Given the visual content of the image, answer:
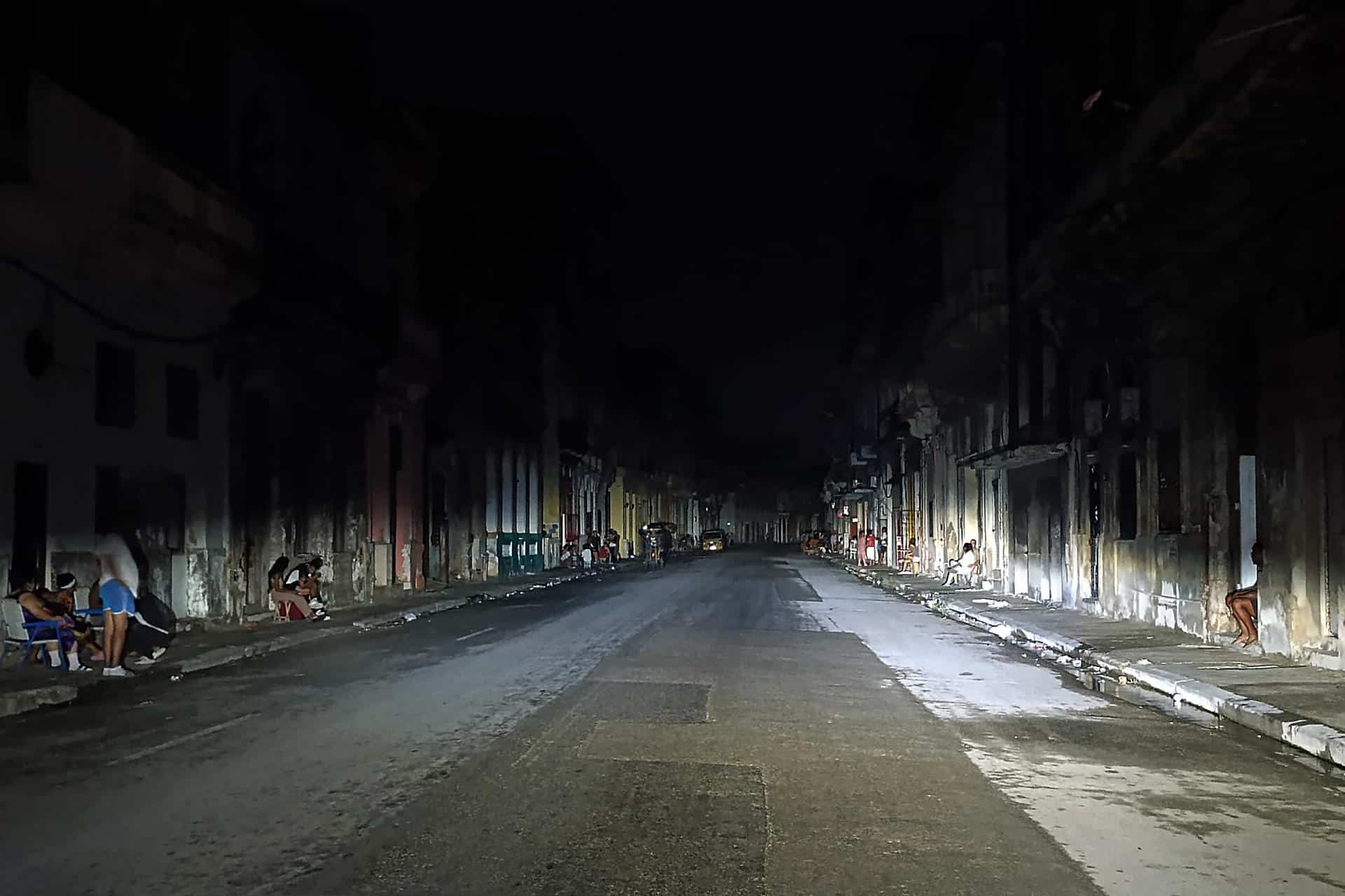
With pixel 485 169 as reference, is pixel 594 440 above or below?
below

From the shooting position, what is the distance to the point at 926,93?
3625 centimetres

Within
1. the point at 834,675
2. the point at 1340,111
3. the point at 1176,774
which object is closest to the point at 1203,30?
the point at 1340,111

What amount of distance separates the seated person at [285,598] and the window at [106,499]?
12.4ft

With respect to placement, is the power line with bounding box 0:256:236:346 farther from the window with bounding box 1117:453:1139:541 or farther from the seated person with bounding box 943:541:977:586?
the seated person with bounding box 943:541:977:586

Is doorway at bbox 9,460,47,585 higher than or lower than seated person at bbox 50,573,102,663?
higher

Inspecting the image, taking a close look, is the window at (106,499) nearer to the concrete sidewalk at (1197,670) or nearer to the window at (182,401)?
the window at (182,401)

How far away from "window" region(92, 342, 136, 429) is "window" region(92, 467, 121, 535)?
697mm

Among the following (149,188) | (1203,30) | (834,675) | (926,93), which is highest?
(926,93)

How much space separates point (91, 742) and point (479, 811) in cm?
419

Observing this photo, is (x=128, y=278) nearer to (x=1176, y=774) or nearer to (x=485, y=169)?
(x=1176, y=774)

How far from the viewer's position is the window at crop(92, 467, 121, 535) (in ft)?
56.9

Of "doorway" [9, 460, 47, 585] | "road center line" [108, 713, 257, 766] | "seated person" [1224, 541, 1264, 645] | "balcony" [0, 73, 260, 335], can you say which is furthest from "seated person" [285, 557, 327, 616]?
"seated person" [1224, 541, 1264, 645]

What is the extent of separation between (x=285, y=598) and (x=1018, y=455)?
50.1 feet

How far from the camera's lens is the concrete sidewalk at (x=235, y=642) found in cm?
1205
